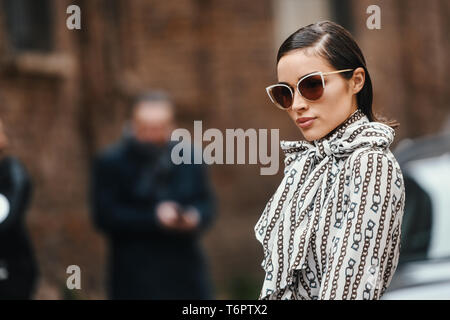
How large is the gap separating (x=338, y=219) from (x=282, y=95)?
32cm

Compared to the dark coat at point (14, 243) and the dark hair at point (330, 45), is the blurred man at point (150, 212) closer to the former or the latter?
the dark coat at point (14, 243)

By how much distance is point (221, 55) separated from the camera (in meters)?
11.1

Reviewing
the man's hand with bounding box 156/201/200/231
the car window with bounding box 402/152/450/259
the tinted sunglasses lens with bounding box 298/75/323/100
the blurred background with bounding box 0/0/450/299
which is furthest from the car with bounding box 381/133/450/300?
the blurred background with bounding box 0/0/450/299

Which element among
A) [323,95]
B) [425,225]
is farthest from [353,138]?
[425,225]

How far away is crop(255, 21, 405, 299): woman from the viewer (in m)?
1.88

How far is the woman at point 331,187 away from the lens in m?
1.88

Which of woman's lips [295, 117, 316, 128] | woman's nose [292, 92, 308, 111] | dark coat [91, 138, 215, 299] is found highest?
woman's nose [292, 92, 308, 111]

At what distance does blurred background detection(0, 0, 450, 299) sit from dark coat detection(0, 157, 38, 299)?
1511 millimetres

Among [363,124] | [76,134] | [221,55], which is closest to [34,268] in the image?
[363,124]

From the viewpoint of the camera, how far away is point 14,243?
419 centimetres

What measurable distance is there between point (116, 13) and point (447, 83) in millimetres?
5634

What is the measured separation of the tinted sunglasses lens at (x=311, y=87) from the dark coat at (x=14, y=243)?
234cm

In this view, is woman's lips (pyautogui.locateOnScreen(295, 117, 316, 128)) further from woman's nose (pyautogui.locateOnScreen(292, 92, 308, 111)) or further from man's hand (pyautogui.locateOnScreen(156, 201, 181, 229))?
man's hand (pyautogui.locateOnScreen(156, 201, 181, 229))

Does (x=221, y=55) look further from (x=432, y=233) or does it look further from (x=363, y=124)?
(x=363, y=124)
